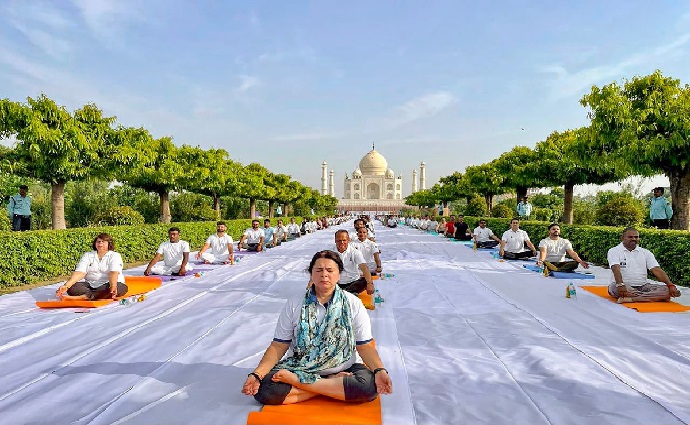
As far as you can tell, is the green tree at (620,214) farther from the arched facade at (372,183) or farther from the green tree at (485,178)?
the arched facade at (372,183)

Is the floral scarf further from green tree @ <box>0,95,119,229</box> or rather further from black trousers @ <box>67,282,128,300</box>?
green tree @ <box>0,95,119,229</box>

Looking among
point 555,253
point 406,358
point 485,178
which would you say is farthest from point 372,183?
point 406,358

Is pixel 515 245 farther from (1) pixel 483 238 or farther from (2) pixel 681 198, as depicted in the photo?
(2) pixel 681 198

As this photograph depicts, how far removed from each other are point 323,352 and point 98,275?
4.56m

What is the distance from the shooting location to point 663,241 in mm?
8438

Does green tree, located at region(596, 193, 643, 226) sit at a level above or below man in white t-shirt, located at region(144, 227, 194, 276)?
above

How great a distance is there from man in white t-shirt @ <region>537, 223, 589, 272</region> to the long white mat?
6.75 ft

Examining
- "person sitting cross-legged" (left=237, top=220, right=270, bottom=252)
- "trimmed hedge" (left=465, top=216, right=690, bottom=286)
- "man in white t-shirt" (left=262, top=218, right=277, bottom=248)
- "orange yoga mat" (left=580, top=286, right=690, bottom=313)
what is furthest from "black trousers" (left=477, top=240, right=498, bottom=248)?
"orange yoga mat" (left=580, top=286, right=690, bottom=313)

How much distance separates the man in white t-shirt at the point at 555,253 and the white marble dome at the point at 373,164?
106 meters

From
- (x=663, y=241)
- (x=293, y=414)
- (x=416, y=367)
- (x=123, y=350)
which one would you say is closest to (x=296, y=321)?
(x=293, y=414)

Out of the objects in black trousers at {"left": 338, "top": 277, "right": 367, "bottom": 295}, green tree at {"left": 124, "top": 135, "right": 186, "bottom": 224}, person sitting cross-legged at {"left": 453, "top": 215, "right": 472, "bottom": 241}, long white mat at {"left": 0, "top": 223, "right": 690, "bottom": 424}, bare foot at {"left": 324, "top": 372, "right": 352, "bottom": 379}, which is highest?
green tree at {"left": 124, "top": 135, "right": 186, "bottom": 224}

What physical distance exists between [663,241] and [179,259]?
8.86 metres

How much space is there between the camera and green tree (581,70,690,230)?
929 cm

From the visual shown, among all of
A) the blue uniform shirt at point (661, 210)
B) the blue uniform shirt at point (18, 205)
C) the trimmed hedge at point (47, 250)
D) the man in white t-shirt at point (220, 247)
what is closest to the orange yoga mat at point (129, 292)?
the trimmed hedge at point (47, 250)
